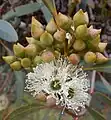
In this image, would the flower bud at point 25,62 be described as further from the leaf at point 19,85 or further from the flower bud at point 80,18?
the leaf at point 19,85

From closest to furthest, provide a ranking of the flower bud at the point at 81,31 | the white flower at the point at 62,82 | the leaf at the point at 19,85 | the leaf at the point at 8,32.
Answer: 1. the flower bud at the point at 81,31
2. the white flower at the point at 62,82
3. the leaf at the point at 8,32
4. the leaf at the point at 19,85

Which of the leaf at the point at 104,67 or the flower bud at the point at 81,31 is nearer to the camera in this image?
the flower bud at the point at 81,31

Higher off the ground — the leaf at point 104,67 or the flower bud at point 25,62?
the flower bud at point 25,62

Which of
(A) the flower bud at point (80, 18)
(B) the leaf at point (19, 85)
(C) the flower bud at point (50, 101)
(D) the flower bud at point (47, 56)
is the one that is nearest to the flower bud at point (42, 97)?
(C) the flower bud at point (50, 101)

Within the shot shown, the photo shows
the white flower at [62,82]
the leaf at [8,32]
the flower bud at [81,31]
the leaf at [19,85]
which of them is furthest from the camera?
the leaf at [19,85]

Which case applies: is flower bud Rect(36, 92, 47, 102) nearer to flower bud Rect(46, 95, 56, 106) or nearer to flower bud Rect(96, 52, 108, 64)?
flower bud Rect(46, 95, 56, 106)

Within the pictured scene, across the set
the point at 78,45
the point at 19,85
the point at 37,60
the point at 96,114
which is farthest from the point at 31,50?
the point at 19,85

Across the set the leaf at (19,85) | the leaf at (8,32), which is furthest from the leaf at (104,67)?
the leaf at (19,85)

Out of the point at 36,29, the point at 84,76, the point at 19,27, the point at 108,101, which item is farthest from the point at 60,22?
the point at 19,27

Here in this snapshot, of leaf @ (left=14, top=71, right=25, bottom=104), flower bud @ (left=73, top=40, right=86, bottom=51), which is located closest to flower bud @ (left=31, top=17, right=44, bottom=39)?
flower bud @ (left=73, top=40, right=86, bottom=51)

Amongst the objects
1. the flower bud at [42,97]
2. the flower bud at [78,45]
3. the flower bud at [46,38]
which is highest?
the flower bud at [46,38]
